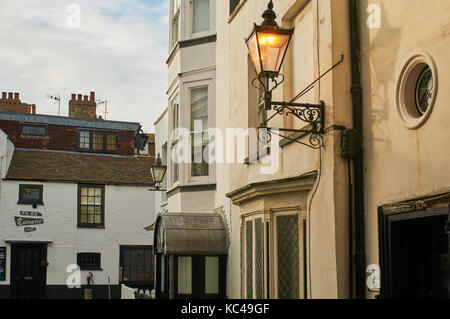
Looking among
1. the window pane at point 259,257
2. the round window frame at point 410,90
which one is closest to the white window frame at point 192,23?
the window pane at point 259,257

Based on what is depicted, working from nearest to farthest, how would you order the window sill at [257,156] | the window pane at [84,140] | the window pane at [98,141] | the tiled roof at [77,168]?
the window sill at [257,156], the tiled roof at [77,168], the window pane at [84,140], the window pane at [98,141]

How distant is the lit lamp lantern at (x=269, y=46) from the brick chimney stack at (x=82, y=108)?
29740 millimetres

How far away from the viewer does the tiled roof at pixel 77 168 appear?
2976 centimetres

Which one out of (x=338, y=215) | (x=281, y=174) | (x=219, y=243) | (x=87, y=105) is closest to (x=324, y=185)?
(x=338, y=215)

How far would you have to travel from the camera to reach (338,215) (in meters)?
7.17

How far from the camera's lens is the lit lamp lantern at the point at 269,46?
24.0ft

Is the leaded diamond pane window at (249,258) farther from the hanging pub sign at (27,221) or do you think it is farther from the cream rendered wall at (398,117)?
the hanging pub sign at (27,221)

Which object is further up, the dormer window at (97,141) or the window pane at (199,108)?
the dormer window at (97,141)

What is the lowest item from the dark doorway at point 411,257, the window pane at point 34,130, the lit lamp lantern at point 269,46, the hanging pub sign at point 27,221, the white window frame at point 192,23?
the dark doorway at point 411,257

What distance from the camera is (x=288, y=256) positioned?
893 centimetres

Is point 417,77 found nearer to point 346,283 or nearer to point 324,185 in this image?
point 324,185

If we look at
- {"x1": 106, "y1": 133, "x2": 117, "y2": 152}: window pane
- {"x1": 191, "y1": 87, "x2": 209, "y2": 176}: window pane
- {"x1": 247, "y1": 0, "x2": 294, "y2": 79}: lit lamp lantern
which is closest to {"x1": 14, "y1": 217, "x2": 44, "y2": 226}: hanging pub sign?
{"x1": 106, "y1": 133, "x2": 117, "y2": 152}: window pane

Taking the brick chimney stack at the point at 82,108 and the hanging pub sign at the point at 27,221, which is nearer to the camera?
the hanging pub sign at the point at 27,221

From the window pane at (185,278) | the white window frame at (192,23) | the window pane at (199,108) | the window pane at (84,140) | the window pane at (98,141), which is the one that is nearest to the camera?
the window pane at (185,278)
